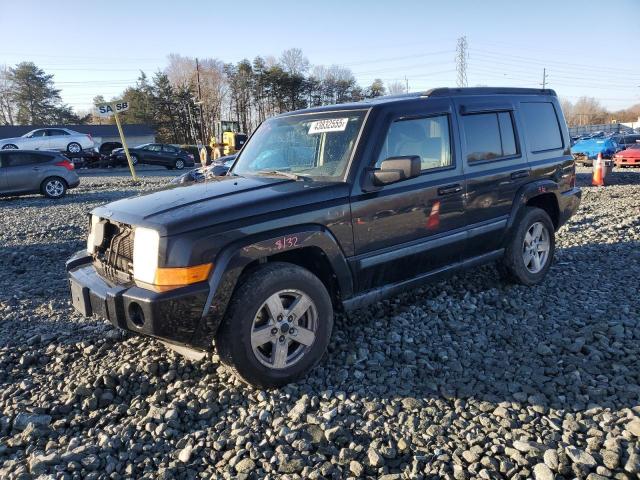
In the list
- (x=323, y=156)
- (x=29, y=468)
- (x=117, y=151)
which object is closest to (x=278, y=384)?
(x=29, y=468)

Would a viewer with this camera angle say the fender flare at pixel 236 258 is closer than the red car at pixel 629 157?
Yes

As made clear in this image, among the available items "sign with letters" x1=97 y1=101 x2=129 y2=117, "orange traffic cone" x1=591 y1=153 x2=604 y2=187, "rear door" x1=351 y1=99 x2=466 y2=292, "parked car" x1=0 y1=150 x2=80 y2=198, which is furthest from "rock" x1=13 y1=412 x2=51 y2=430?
"sign with letters" x1=97 y1=101 x2=129 y2=117

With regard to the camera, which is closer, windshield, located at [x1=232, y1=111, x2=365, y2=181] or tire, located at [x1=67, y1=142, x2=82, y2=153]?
windshield, located at [x1=232, y1=111, x2=365, y2=181]

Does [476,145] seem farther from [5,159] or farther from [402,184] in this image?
[5,159]

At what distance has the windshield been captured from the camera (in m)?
3.79

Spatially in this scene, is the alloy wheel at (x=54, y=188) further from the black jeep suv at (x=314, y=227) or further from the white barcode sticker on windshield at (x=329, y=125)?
the white barcode sticker on windshield at (x=329, y=125)

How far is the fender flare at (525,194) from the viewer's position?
4.83 m

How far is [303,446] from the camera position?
8.80 feet

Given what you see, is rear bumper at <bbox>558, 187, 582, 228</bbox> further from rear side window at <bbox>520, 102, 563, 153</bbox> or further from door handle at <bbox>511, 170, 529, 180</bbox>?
door handle at <bbox>511, 170, 529, 180</bbox>

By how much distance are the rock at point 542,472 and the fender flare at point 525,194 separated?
9.14 feet

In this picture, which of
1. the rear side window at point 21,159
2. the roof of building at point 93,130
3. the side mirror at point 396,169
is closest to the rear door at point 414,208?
the side mirror at point 396,169

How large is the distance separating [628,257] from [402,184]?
157 inches

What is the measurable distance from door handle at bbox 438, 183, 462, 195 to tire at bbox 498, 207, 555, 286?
3.55 ft

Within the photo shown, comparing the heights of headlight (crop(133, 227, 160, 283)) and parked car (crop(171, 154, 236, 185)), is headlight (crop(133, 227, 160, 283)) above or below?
below
